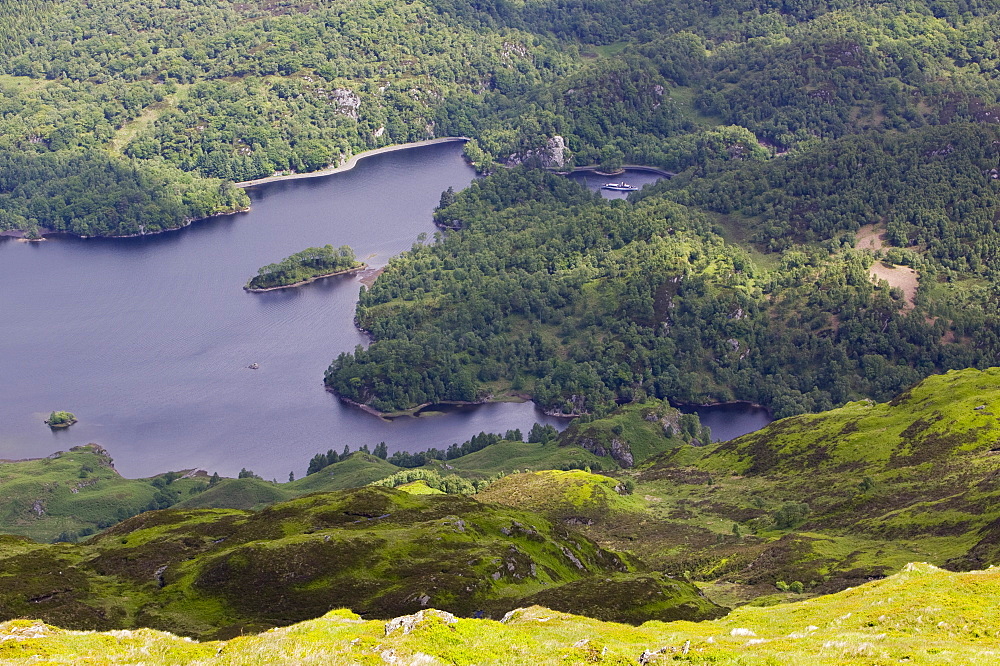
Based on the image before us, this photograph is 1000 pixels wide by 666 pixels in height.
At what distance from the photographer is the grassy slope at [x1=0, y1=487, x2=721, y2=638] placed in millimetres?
88125

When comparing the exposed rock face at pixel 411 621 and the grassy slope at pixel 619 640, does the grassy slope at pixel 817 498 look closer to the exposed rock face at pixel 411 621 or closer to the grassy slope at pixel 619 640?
the grassy slope at pixel 619 640

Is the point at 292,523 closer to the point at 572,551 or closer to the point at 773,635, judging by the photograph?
the point at 572,551

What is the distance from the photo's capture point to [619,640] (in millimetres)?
70125

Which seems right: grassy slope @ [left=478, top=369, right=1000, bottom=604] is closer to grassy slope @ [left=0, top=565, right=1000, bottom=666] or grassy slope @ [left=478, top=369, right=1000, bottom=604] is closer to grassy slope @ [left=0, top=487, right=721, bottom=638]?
A: grassy slope @ [left=0, top=487, right=721, bottom=638]

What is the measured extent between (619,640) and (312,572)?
33304 mm

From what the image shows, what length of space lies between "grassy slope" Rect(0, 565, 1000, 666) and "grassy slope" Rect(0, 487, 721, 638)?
36.3 ft

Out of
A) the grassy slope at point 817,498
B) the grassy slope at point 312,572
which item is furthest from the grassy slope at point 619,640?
the grassy slope at point 817,498

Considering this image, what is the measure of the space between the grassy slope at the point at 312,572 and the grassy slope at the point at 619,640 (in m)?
11.1

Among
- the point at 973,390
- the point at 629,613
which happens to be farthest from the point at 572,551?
the point at 973,390

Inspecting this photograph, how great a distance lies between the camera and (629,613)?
8800 centimetres

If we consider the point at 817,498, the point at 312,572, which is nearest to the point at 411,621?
the point at 312,572

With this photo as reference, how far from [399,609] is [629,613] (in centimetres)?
1724

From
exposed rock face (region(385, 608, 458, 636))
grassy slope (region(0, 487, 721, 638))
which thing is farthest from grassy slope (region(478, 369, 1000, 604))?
exposed rock face (region(385, 608, 458, 636))

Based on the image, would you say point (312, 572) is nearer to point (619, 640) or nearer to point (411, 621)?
point (411, 621)
